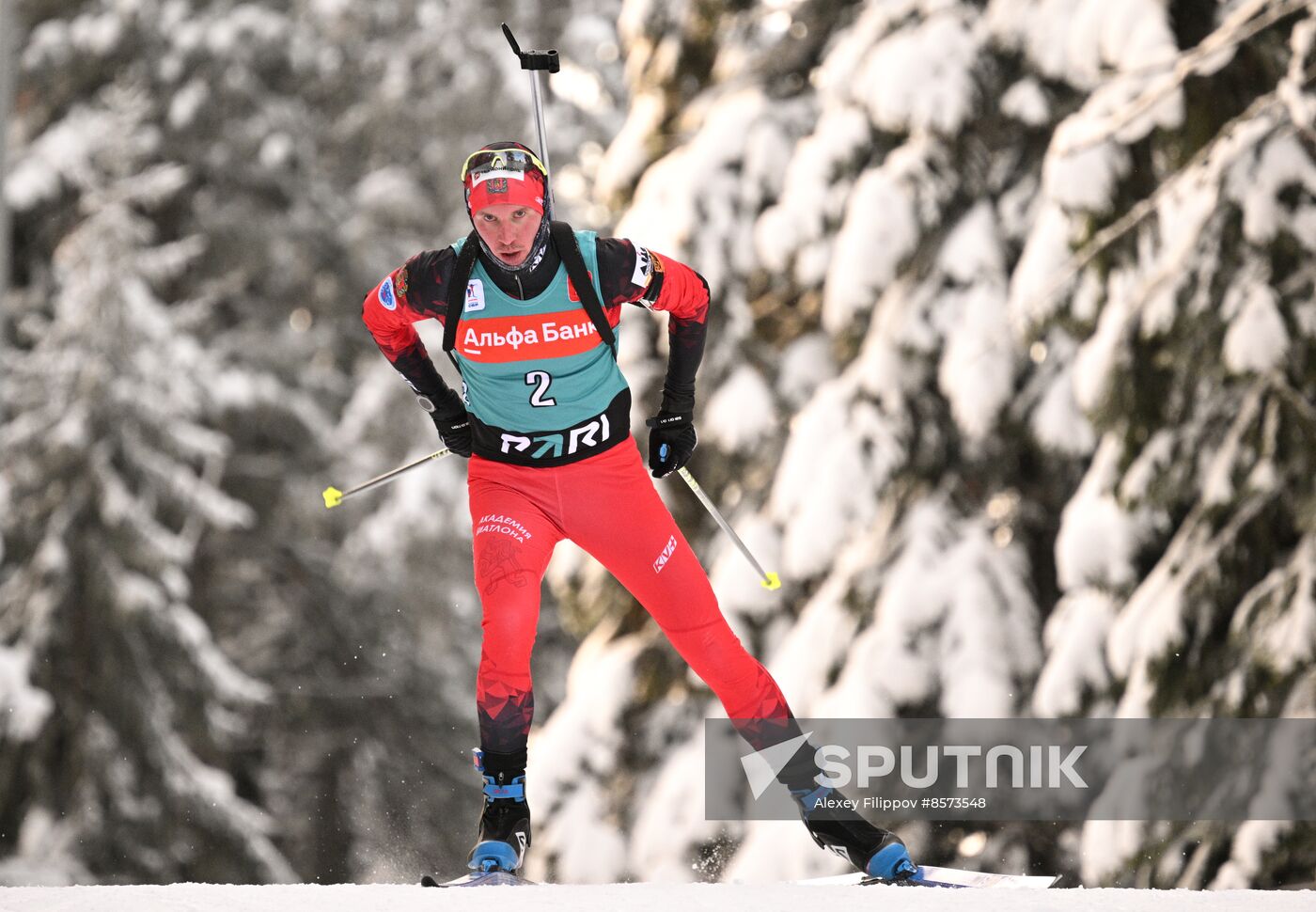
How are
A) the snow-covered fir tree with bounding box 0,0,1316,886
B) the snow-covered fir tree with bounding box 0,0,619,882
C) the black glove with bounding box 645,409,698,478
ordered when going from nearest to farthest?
1. the black glove with bounding box 645,409,698,478
2. the snow-covered fir tree with bounding box 0,0,1316,886
3. the snow-covered fir tree with bounding box 0,0,619,882

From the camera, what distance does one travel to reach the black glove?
5340 mm

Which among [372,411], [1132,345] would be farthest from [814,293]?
[372,411]

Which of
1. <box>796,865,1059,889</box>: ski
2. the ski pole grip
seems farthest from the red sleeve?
<box>796,865,1059,889</box>: ski

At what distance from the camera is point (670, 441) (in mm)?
5352

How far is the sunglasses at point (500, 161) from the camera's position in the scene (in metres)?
4.86

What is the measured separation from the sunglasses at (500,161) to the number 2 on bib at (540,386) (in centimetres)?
60

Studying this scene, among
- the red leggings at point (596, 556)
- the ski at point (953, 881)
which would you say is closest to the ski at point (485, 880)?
the red leggings at point (596, 556)

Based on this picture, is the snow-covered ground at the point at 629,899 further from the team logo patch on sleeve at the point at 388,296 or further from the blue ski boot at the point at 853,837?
the team logo patch on sleeve at the point at 388,296

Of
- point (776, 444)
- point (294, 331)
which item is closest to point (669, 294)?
point (776, 444)

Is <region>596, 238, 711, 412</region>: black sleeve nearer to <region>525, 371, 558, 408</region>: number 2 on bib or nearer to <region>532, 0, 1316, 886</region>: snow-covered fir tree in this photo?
<region>525, 371, 558, 408</region>: number 2 on bib

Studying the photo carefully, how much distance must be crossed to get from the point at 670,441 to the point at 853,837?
52.7 inches

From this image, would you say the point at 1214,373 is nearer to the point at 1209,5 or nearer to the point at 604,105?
the point at 1209,5

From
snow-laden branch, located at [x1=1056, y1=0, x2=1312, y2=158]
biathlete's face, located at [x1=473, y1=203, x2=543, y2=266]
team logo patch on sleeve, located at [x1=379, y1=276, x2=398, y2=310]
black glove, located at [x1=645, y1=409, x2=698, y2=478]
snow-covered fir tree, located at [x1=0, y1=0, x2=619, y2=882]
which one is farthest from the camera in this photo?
snow-covered fir tree, located at [x1=0, y1=0, x2=619, y2=882]

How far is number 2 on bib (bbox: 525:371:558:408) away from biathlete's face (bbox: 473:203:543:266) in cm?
34
